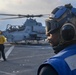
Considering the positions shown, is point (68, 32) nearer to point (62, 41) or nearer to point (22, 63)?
point (62, 41)

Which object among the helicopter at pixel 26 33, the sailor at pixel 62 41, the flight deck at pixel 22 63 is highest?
the sailor at pixel 62 41

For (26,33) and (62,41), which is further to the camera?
(26,33)

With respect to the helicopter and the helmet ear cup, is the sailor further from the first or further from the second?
the helicopter

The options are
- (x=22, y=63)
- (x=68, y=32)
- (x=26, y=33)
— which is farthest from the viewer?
(x=26, y=33)

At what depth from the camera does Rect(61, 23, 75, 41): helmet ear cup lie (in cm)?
270

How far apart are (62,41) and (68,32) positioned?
0.11 m

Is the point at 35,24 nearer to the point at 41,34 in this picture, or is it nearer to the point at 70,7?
the point at 41,34

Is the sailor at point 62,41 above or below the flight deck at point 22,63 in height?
above

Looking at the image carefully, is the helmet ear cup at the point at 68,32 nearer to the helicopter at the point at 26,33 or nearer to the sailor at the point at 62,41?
the sailor at the point at 62,41

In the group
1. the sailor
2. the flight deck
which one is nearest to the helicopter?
the flight deck

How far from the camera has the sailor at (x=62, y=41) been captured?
244 centimetres

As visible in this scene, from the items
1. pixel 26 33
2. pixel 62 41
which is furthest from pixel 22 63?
pixel 26 33

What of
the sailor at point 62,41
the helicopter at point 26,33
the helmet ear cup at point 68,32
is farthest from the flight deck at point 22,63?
the helicopter at point 26,33

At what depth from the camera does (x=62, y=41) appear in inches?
109
